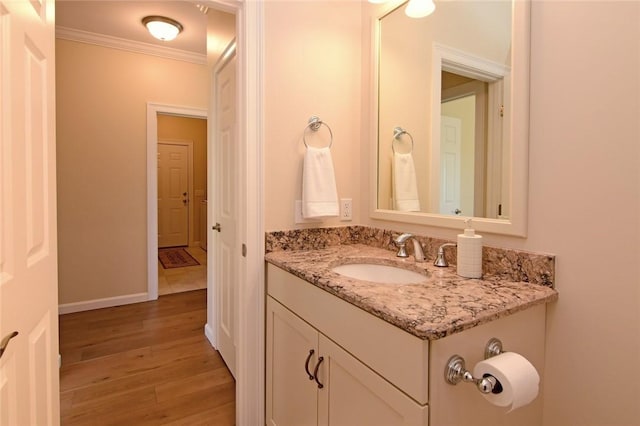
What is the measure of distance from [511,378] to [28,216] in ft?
4.04

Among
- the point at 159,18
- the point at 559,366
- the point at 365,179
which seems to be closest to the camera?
the point at 559,366

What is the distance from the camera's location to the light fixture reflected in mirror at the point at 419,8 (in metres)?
1.43

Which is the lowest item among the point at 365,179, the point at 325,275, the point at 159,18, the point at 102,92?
the point at 325,275

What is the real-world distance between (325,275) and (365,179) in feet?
2.50

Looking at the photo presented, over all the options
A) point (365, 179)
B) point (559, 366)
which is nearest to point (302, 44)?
point (365, 179)

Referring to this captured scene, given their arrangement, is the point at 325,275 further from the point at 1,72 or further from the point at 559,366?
the point at 1,72

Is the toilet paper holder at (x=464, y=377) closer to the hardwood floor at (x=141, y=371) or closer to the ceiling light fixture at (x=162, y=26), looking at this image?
the hardwood floor at (x=141, y=371)

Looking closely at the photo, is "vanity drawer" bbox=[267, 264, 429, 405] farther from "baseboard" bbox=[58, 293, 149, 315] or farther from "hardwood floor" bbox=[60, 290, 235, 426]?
"baseboard" bbox=[58, 293, 149, 315]

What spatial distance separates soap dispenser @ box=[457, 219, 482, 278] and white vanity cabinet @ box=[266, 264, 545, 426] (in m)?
0.19

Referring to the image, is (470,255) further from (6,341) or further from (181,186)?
(181,186)

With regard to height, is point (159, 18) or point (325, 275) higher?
point (159, 18)

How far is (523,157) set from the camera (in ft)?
3.46

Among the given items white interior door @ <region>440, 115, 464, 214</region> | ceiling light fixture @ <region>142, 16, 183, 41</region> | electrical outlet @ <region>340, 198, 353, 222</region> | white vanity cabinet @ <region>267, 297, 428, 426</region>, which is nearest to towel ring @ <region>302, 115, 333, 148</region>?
electrical outlet @ <region>340, 198, 353, 222</region>

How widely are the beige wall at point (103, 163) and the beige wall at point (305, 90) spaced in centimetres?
231
